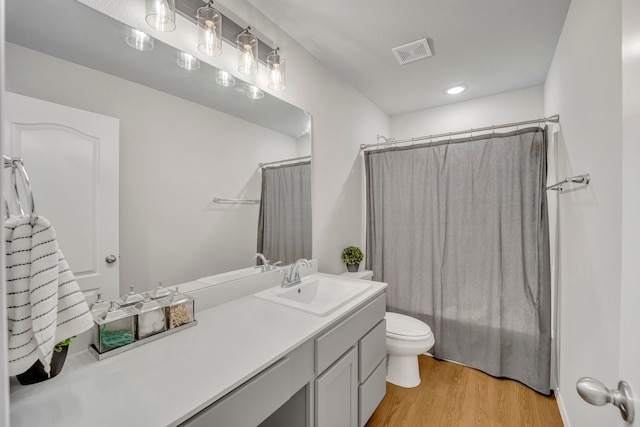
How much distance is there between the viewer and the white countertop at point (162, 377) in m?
0.67

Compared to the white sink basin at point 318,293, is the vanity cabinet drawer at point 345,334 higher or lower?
lower

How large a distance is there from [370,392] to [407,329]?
57 cm

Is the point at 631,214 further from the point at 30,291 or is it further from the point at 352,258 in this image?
the point at 352,258

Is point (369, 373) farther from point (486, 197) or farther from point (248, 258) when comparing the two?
point (486, 197)

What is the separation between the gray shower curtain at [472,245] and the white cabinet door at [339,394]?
1.17 meters

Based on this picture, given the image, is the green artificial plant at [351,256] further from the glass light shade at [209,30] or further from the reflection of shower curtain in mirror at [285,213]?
the glass light shade at [209,30]

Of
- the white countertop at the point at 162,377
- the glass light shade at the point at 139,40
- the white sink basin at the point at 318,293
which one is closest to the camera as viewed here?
the white countertop at the point at 162,377

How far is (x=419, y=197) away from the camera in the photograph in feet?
7.81

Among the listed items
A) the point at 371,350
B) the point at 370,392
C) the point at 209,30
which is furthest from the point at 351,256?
the point at 209,30

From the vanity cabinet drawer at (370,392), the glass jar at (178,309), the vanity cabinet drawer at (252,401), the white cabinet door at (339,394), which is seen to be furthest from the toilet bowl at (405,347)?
the glass jar at (178,309)

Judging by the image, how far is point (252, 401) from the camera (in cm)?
86

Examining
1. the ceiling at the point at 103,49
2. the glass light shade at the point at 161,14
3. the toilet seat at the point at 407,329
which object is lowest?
the toilet seat at the point at 407,329

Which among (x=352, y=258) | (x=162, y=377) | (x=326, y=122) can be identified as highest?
(x=326, y=122)

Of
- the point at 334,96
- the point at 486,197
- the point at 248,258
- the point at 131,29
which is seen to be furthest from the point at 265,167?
the point at 486,197
